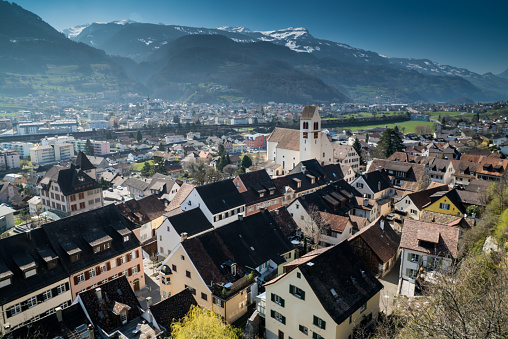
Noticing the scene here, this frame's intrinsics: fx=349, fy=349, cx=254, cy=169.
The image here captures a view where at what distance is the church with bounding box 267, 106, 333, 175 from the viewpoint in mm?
78062

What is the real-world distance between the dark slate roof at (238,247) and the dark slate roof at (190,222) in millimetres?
8452

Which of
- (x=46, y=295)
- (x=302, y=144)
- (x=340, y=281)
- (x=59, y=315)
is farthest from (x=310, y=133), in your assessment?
(x=59, y=315)

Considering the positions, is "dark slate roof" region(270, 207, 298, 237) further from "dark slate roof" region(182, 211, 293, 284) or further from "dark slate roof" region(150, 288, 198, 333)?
"dark slate roof" region(150, 288, 198, 333)

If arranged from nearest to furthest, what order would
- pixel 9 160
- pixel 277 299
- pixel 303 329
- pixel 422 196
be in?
pixel 303 329
pixel 277 299
pixel 422 196
pixel 9 160

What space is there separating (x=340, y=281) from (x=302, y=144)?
56.5m

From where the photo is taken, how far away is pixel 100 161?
11906 centimetres

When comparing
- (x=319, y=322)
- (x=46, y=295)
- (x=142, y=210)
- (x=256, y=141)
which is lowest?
(x=256, y=141)

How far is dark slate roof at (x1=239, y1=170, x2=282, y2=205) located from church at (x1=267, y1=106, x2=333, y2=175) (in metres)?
24.3

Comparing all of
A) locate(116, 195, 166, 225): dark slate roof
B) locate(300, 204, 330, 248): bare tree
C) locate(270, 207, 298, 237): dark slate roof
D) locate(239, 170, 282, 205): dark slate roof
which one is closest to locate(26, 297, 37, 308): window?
locate(116, 195, 166, 225): dark slate roof

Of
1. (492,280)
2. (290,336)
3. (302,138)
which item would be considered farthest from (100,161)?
(492,280)

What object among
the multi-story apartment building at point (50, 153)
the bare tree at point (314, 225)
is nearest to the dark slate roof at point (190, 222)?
the bare tree at point (314, 225)

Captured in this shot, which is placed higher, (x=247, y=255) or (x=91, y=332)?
(x=247, y=255)

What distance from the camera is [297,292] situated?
24.7 m

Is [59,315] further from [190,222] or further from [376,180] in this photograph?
[376,180]
